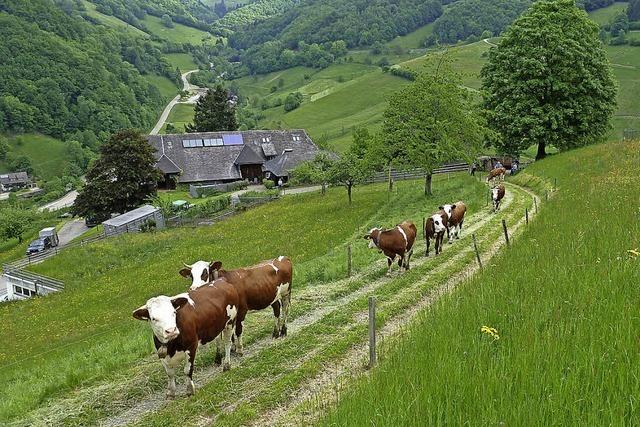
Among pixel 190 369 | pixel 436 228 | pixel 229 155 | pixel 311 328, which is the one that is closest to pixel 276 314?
pixel 311 328

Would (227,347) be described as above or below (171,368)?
below

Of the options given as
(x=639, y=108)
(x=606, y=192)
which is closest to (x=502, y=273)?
(x=606, y=192)

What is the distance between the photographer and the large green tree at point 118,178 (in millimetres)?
61281

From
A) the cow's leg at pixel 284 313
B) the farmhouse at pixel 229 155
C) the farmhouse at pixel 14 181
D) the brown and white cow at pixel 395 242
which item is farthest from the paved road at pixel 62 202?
the cow's leg at pixel 284 313

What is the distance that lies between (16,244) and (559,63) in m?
74.5

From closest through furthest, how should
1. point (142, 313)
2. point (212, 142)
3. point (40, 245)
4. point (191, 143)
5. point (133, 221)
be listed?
point (142, 313), point (133, 221), point (40, 245), point (191, 143), point (212, 142)

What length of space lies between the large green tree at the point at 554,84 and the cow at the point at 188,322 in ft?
117

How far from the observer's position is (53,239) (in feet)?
208

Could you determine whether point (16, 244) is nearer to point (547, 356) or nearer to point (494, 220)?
point (494, 220)

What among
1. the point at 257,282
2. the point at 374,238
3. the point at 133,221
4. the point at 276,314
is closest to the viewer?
the point at 257,282

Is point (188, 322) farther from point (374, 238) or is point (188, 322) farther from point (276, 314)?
point (374, 238)

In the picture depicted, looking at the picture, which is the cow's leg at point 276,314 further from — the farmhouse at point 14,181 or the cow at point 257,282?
the farmhouse at point 14,181

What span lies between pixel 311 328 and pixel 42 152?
16638cm

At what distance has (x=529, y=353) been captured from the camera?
561cm
